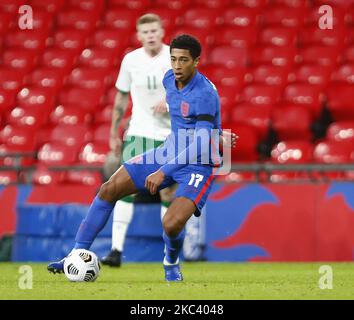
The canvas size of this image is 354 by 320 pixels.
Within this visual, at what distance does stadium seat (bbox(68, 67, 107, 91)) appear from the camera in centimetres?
1284

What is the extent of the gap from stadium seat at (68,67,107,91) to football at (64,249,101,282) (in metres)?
6.37

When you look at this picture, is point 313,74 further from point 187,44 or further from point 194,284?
point 194,284

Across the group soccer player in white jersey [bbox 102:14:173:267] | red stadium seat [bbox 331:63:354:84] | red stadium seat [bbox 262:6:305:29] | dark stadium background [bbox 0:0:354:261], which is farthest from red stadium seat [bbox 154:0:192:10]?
soccer player in white jersey [bbox 102:14:173:267]

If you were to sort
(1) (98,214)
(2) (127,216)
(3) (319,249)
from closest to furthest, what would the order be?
(1) (98,214) < (2) (127,216) < (3) (319,249)

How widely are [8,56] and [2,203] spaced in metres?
4.21

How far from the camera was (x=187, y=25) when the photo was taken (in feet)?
43.5

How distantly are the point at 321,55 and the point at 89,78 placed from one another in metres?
2.99

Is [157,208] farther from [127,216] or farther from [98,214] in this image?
[98,214]

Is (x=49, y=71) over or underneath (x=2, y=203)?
over

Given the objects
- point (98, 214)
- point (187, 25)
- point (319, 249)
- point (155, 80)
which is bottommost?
point (319, 249)

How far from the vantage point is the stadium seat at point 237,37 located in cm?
1271

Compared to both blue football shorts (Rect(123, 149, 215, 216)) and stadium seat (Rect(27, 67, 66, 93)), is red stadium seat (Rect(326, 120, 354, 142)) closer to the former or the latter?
blue football shorts (Rect(123, 149, 215, 216))

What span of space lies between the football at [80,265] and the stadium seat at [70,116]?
5.61 meters
